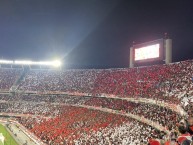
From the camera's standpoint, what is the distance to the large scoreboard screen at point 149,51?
55750 millimetres

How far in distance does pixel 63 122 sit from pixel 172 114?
24.7 meters

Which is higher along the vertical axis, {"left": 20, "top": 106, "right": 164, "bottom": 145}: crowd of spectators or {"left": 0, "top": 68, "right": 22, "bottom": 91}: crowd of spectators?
{"left": 0, "top": 68, "right": 22, "bottom": 91}: crowd of spectators

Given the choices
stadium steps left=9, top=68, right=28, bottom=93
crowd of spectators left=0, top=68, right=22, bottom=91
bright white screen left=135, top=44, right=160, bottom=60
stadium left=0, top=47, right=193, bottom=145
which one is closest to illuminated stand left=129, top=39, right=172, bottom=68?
bright white screen left=135, top=44, right=160, bottom=60

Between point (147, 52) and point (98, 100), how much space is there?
13.5 m

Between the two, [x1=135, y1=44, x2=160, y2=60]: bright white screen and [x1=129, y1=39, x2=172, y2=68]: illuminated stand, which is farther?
[x1=135, y1=44, x2=160, y2=60]: bright white screen

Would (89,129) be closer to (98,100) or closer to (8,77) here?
(98,100)

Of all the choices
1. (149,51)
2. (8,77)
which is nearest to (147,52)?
(149,51)

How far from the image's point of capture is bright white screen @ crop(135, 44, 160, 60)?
5643 cm

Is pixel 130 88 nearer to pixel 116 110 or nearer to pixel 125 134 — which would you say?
pixel 116 110

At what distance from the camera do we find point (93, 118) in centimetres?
5244

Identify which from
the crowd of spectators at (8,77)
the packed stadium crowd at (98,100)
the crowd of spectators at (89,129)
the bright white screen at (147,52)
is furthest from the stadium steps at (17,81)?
the bright white screen at (147,52)

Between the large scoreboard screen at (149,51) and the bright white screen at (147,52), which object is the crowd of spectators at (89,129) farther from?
the bright white screen at (147,52)

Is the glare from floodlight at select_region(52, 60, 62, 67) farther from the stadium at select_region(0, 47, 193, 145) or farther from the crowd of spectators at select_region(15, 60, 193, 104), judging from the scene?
the crowd of spectators at select_region(15, 60, 193, 104)

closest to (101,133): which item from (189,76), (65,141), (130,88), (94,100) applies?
(65,141)
